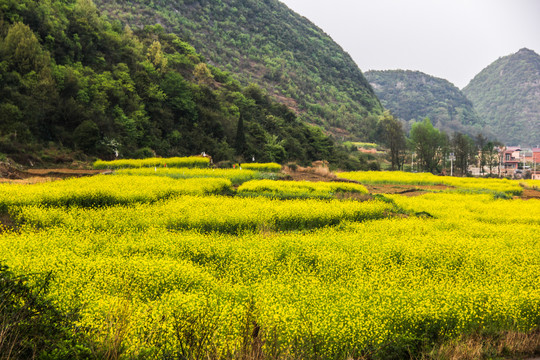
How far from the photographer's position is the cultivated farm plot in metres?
5.39

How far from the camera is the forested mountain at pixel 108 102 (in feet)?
119

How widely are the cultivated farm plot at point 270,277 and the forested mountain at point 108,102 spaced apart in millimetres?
24043

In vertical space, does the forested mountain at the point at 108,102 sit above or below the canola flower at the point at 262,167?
above

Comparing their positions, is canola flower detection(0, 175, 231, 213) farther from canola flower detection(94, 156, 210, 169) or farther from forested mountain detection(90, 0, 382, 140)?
forested mountain detection(90, 0, 382, 140)

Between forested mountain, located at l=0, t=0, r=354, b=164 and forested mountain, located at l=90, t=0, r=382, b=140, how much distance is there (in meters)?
30.0

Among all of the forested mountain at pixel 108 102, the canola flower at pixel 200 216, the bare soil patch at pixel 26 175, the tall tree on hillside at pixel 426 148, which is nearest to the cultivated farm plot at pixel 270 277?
the canola flower at pixel 200 216

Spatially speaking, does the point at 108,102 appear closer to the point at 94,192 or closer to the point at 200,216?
the point at 94,192

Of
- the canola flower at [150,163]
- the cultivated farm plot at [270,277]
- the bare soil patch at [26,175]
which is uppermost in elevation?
the canola flower at [150,163]

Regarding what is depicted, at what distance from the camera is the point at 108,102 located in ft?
142

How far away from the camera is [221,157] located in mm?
49406

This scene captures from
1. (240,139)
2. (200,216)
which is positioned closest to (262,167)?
(240,139)

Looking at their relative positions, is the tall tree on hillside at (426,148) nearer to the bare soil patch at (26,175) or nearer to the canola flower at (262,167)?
the canola flower at (262,167)

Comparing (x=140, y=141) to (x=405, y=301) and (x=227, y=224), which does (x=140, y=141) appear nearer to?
(x=227, y=224)

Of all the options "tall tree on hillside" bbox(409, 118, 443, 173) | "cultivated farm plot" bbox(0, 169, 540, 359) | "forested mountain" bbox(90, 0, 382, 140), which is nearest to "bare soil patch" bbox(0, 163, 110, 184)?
"cultivated farm plot" bbox(0, 169, 540, 359)
